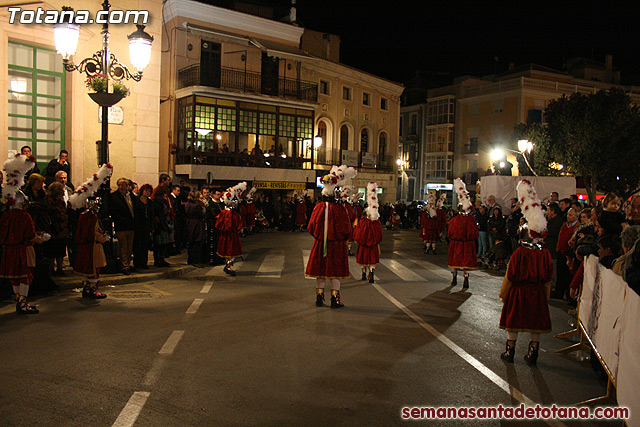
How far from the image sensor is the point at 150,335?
678cm

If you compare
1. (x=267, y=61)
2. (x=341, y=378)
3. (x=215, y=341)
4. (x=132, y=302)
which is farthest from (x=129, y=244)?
(x=267, y=61)

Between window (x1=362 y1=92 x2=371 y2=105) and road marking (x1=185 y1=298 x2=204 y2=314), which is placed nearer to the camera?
road marking (x1=185 y1=298 x2=204 y2=314)

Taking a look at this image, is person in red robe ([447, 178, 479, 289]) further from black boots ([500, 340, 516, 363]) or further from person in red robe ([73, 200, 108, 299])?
person in red robe ([73, 200, 108, 299])

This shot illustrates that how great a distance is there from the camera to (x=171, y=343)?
21.1 feet

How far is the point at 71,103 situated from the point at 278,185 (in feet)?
62.5

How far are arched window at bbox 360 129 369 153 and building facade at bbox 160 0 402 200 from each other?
383cm

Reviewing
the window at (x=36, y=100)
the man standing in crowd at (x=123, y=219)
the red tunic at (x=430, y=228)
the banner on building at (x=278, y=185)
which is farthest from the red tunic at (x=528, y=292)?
the banner on building at (x=278, y=185)

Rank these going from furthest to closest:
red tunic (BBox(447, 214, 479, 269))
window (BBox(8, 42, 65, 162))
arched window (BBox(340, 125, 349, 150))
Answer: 1. arched window (BBox(340, 125, 349, 150))
2. window (BBox(8, 42, 65, 162))
3. red tunic (BBox(447, 214, 479, 269))

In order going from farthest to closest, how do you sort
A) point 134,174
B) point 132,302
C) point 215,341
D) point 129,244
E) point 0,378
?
point 134,174, point 129,244, point 132,302, point 215,341, point 0,378

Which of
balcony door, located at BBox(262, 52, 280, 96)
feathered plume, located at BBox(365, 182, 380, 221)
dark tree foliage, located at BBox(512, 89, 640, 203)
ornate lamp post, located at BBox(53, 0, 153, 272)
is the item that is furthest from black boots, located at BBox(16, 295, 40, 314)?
dark tree foliage, located at BBox(512, 89, 640, 203)

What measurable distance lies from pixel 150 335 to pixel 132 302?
229cm

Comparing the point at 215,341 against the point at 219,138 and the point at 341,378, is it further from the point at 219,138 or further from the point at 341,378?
the point at 219,138

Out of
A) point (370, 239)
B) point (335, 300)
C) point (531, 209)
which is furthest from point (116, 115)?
point (531, 209)

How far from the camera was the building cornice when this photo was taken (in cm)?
2923
